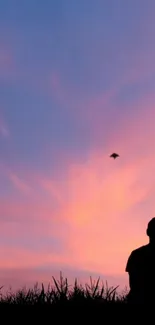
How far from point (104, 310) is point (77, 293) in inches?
38.7

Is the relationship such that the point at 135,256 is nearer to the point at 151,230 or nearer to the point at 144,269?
the point at 144,269

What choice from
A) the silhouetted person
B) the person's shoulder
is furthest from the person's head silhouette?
the person's shoulder

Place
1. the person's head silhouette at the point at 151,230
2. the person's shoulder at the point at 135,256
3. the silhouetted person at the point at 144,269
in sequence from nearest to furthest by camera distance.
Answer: the silhouetted person at the point at 144,269, the person's head silhouette at the point at 151,230, the person's shoulder at the point at 135,256

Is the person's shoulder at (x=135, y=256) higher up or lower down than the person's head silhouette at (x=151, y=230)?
lower down

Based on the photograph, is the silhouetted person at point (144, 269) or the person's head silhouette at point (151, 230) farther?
the person's head silhouette at point (151, 230)

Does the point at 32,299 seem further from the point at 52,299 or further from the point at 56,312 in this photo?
the point at 56,312

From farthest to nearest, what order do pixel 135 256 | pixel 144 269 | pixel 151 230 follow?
pixel 135 256, pixel 151 230, pixel 144 269

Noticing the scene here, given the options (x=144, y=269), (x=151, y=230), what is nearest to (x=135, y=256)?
(x=144, y=269)

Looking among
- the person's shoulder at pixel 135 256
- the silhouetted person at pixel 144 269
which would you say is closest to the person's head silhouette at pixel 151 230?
the silhouetted person at pixel 144 269

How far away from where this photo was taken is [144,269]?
13.5 m

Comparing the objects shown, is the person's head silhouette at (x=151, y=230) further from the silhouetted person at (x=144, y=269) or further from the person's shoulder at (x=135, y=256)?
the person's shoulder at (x=135, y=256)

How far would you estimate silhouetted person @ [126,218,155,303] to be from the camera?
13.2 metres

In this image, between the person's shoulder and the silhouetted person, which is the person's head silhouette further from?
the person's shoulder

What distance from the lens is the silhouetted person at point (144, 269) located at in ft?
43.4
